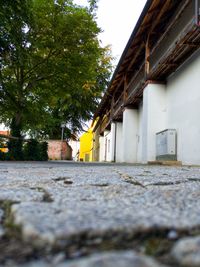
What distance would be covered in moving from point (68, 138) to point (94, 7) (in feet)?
63.0

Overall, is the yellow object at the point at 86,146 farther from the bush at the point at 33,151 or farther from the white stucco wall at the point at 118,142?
the bush at the point at 33,151

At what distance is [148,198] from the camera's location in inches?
62.8

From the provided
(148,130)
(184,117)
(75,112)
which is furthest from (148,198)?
(75,112)

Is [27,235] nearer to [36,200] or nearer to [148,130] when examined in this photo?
[36,200]

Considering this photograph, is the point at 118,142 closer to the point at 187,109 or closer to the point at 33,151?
the point at 33,151

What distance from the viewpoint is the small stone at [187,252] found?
0.75 metres

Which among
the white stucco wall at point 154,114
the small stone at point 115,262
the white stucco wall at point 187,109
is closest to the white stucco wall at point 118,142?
the white stucco wall at point 154,114

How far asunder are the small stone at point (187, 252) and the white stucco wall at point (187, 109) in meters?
7.60

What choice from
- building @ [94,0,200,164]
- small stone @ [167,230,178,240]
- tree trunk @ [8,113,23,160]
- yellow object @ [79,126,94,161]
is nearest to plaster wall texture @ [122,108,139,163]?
building @ [94,0,200,164]

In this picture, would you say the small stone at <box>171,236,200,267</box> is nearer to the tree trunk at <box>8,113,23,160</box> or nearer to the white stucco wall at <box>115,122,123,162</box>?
the tree trunk at <box>8,113,23,160</box>

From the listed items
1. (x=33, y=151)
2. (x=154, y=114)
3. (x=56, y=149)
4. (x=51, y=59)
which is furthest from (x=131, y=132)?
(x=56, y=149)

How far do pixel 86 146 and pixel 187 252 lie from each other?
38.5 meters

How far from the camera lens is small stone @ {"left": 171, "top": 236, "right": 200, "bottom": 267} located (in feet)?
2.45

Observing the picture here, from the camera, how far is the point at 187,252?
31.5 inches
